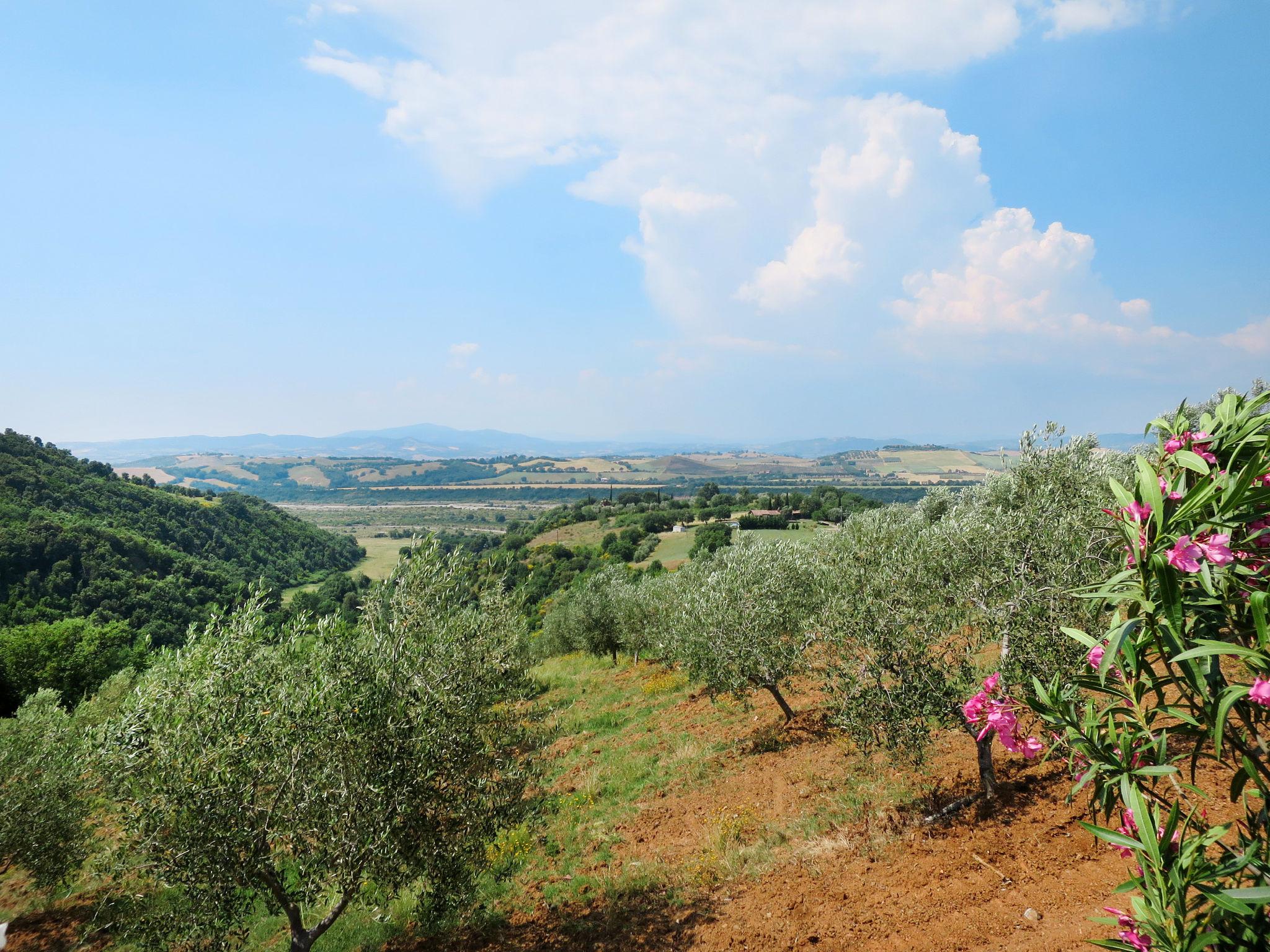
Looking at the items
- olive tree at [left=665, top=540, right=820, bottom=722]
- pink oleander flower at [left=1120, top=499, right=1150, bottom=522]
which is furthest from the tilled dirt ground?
pink oleander flower at [left=1120, top=499, right=1150, bottom=522]

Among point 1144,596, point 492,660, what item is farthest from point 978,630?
point 492,660

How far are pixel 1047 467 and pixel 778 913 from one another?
19661mm

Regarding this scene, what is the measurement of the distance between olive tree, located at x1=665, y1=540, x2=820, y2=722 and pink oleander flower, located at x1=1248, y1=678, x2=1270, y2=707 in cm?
1622

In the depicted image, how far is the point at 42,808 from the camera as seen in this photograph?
61.7 ft

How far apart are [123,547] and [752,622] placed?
125 meters

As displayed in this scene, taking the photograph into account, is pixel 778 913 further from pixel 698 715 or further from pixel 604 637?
pixel 604 637

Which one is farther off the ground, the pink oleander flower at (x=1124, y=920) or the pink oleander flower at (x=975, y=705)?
the pink oleander flower at (x=975, y=705)

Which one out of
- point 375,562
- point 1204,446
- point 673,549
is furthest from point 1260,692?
point 375,562

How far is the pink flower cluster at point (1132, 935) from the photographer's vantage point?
3871 millimetres

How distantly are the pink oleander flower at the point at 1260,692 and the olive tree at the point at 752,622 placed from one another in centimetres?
1622

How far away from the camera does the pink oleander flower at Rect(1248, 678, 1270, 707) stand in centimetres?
310

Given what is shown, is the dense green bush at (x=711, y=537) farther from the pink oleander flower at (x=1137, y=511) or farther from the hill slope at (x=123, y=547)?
the pink oleander flower at (x=1137, y=511)

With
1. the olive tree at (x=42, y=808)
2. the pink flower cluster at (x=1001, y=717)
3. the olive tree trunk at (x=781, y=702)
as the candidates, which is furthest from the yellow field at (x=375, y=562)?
the pink flower cluster at (x=1001, y=717)

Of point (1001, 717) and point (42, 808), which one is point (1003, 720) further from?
point (42, 808)
